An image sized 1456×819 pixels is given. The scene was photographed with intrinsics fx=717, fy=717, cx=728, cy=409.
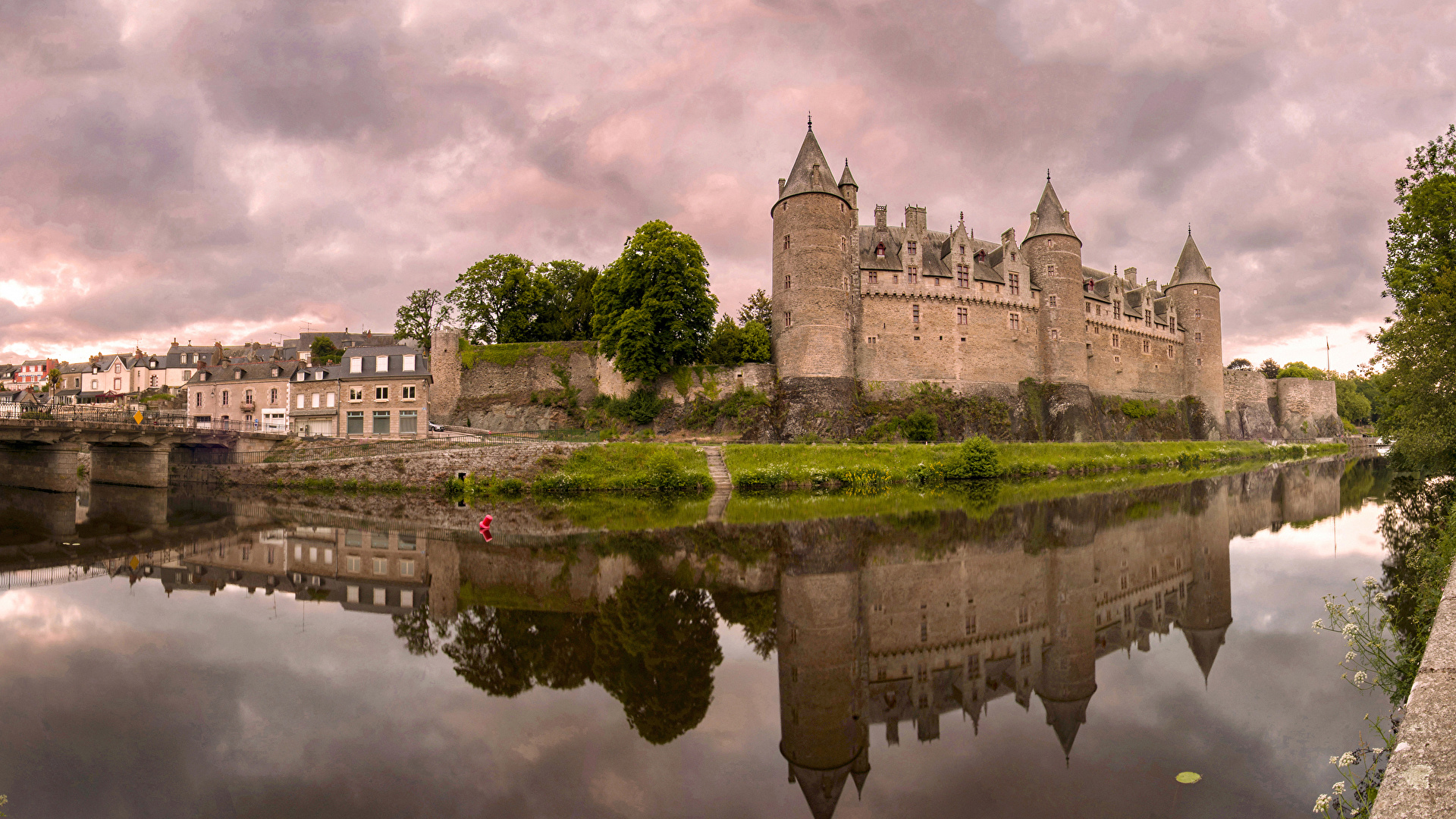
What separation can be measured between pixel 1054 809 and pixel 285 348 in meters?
83.3

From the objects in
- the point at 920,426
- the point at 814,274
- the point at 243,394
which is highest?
the point at 814,274

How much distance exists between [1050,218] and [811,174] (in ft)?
57.7

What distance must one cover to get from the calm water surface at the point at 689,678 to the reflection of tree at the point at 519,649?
56 millimetres

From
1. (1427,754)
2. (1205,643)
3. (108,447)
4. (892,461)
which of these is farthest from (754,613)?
(108,447)

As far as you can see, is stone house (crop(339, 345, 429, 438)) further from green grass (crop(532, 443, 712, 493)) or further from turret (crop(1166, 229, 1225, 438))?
turret (crop(1166, 229, 1225, 438))

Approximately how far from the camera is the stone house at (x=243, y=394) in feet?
139

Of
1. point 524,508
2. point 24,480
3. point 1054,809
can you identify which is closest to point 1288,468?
point 524,508

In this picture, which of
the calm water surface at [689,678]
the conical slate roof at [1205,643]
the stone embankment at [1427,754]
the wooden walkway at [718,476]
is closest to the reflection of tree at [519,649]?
the calm water surface at [689,678]

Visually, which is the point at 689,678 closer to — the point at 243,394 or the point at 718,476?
the point at 718,476

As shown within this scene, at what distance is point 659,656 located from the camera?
7.96m

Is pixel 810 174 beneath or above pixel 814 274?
above

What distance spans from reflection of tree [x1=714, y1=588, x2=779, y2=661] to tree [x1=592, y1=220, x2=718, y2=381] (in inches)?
1053

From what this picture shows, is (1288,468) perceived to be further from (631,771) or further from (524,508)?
(631,771)

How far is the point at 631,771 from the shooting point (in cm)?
543
